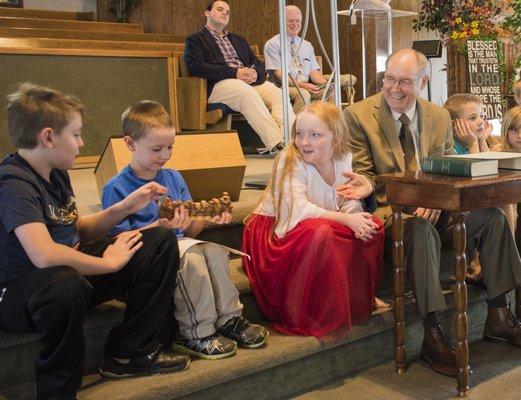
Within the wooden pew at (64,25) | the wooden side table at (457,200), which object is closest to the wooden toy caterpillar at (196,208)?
the wooden side table at (457,200)

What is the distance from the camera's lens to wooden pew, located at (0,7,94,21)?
7.70m

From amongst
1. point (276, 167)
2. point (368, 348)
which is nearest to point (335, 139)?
point (276, 167)

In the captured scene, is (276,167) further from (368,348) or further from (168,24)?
(168,24)

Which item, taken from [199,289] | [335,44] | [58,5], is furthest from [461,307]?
[58,5]

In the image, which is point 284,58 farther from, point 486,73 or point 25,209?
point 486,73

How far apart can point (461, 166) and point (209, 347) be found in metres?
0.99

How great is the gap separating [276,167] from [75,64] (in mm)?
2709

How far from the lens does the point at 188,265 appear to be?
6.93 ft

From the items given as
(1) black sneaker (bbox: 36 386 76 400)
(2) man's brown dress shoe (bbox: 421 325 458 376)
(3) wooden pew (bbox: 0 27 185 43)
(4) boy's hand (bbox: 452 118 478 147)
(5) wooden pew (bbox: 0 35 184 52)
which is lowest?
(2) man's brown dress shoe (bbox: 421 325 458 376)

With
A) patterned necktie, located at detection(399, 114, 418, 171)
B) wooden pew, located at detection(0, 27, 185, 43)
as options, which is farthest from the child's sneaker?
wooden pew, located at detection(0, 27, 185, 43)

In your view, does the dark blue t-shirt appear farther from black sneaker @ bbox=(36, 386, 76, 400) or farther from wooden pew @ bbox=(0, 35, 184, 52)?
wooden pew @ bbox=(0, 35, 184, 52)

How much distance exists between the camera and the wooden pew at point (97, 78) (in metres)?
4.45

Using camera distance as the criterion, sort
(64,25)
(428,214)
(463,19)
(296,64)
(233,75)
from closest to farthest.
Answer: (428,214) < (233,75) < (296,64) < (463,19) < (64,25)

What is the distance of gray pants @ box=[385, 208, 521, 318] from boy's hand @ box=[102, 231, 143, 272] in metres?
0.97
